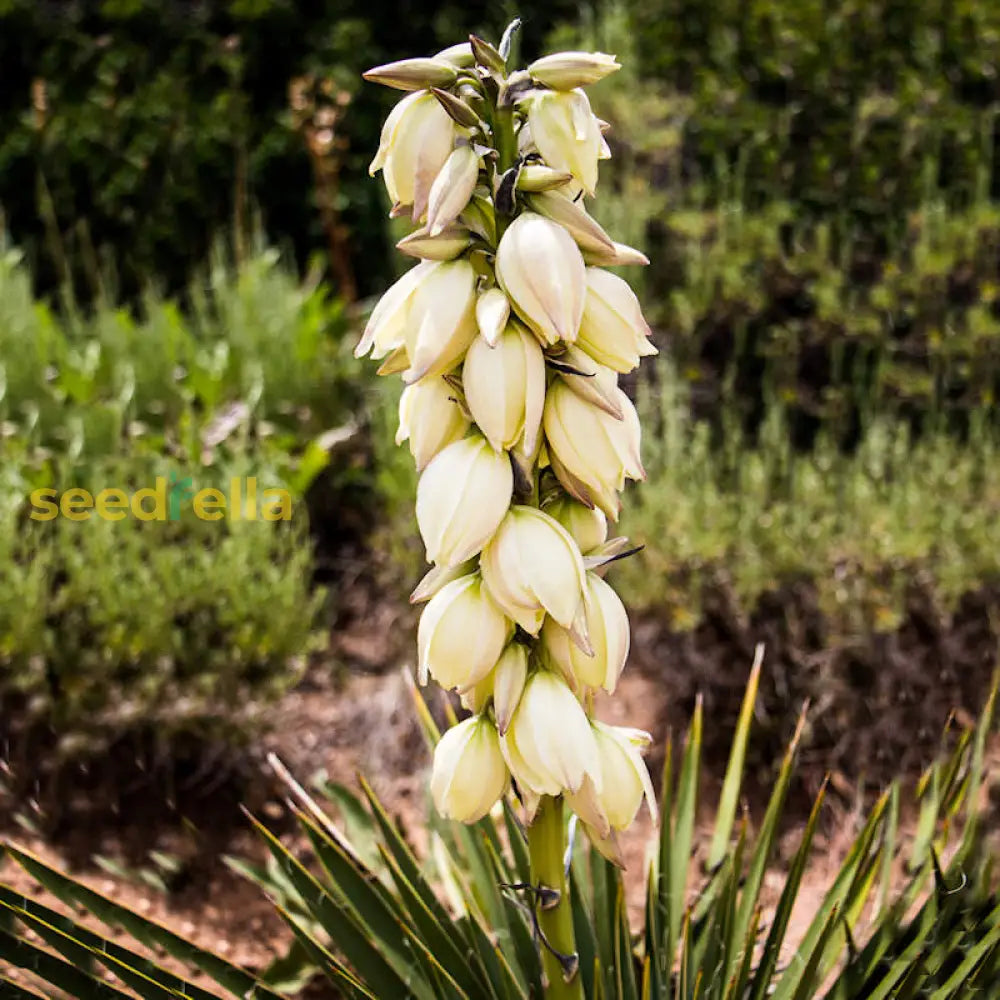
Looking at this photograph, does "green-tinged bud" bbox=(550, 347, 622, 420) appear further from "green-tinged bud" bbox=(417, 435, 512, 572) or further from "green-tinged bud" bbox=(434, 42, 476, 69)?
"green-tinged bud" bbox=(434, 42, 476, 69)

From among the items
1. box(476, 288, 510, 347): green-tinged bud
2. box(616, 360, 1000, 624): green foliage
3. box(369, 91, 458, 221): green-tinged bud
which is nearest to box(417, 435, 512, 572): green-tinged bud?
box(476, 288, 510, 347): green-tinged bud

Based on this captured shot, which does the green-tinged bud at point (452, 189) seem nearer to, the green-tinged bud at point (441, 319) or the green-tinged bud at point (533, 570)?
the green-tinged bud at point (441, 319)

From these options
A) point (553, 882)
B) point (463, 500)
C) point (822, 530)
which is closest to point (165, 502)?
point (822, 530)

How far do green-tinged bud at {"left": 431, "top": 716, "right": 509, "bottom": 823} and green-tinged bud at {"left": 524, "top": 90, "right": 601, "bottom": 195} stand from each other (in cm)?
55

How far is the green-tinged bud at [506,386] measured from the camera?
103 cm

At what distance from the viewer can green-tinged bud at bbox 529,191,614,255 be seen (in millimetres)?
1038

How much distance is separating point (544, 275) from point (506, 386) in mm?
104

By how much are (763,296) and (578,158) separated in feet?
9.00

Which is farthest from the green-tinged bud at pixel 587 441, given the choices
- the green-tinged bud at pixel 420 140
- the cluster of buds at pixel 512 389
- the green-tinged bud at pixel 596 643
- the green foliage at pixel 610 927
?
the green foliage at pixel 610 927

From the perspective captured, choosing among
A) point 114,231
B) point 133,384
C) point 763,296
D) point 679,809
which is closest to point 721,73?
point 763,296

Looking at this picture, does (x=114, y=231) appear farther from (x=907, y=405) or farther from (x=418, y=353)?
(x=418, y=353)

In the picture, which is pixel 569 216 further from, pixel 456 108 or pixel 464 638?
pixel 464 638

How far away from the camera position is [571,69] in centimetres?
103

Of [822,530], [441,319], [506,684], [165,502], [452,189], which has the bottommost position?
[822,530]
